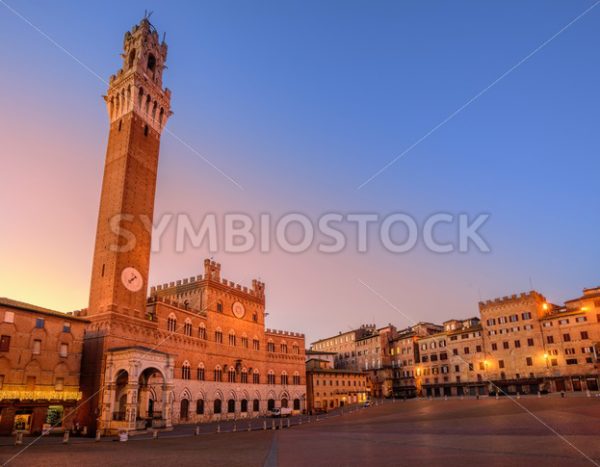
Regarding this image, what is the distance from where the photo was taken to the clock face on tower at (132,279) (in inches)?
1678

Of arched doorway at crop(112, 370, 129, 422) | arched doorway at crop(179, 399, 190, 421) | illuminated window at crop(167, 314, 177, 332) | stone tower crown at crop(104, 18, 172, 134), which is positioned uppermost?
stone tower crown at crop(104, 18, 172, 134)

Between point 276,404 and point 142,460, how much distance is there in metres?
48.0

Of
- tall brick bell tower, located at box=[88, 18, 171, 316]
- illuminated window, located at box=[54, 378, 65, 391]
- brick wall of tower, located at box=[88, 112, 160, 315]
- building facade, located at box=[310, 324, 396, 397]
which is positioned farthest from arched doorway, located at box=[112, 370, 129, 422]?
building facade, located at box=[310, 324, 396, 397]

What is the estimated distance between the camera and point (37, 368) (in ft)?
115

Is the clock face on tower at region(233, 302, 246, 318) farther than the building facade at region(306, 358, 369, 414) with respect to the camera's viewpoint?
No

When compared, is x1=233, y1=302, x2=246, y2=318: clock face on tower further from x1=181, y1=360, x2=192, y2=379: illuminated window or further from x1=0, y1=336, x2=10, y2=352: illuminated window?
x1=0, y1=336, x2=10, y2=352: illuminated window

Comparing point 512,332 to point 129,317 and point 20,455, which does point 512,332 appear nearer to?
point 129,317

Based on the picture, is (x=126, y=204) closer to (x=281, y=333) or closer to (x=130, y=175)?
(x=130, y=175)

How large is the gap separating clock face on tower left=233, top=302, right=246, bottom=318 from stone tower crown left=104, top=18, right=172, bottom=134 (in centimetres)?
2478

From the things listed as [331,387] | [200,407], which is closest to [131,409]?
[200,407]

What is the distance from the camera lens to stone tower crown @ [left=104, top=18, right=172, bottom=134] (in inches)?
1970

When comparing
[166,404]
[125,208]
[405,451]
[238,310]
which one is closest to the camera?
[405,451]

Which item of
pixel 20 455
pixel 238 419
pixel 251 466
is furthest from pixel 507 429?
pixel 238 419

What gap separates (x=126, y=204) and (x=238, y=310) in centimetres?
2240
